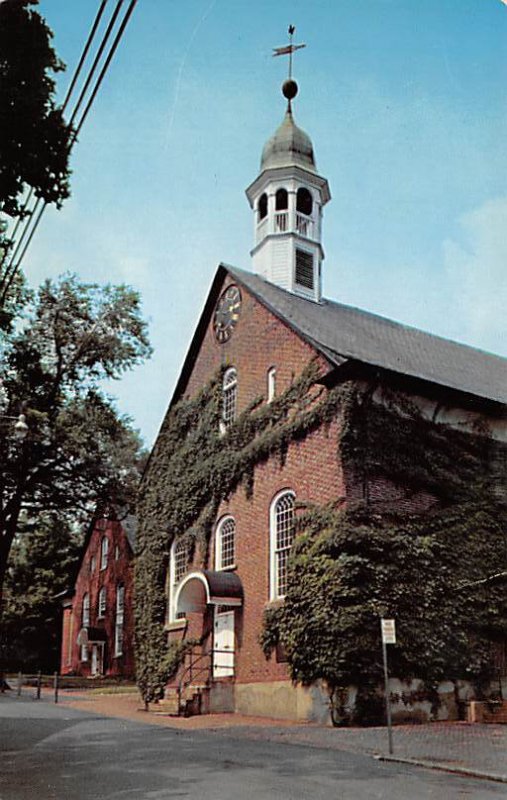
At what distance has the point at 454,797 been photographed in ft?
22.6

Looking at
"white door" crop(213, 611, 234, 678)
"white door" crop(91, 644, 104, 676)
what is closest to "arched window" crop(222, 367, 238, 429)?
"white door" crop(213, 611, 234, 678)

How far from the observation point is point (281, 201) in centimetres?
2298

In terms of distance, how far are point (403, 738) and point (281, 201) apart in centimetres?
1445

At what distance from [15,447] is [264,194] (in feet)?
29.3

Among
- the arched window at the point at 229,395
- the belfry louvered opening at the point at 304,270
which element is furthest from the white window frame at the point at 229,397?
the belfry louvered opening at the point at 304,270

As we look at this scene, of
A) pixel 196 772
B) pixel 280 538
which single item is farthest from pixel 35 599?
pixel 196 772

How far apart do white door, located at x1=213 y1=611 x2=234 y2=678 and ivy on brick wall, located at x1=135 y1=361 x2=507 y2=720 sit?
1756 millimetres

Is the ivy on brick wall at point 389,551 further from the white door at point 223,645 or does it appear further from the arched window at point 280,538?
the white door at point 223,645

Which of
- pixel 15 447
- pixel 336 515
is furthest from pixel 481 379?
pixel 15 447

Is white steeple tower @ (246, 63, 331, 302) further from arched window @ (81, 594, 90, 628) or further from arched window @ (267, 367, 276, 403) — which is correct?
arched window @ (81, 594, 90, 628)

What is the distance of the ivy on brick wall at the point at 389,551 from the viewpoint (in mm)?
14430

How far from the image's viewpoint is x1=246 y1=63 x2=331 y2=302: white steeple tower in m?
22.2

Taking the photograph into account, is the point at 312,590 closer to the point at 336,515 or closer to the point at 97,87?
the point at 336,515

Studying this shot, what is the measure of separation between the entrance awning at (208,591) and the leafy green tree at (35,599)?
53.1 ft
